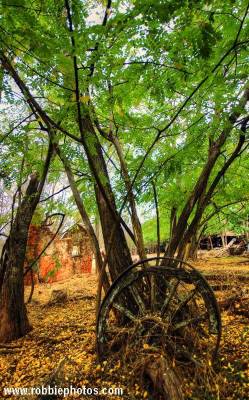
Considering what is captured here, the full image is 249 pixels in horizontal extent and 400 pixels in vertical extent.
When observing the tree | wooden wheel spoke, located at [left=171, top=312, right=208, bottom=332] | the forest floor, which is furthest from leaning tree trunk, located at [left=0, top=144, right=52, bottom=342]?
wooden wheel spoke, located at [left=171, top=312, right=208, bottom=332]

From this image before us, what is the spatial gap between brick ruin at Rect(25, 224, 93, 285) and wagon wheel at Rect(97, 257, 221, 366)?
787cm

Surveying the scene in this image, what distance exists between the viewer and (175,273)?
304 centimetres

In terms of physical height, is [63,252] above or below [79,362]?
above

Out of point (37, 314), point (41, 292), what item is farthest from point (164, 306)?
point (41, 292)

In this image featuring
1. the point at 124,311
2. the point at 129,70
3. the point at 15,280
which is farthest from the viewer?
the point at 15,280

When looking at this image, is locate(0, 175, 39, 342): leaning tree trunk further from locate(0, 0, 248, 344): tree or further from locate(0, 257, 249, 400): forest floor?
locate(0, 0, 248, 344): tree

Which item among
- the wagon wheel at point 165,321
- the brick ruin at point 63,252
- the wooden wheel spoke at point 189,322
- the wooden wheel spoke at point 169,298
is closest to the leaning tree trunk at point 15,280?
the wagon wheel at point 165,321

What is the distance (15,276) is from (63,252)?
874cm

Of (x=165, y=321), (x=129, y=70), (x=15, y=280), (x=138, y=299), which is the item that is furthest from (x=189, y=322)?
(x=15, y=280)

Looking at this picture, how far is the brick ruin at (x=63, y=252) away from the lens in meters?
11.1

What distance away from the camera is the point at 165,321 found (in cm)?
312

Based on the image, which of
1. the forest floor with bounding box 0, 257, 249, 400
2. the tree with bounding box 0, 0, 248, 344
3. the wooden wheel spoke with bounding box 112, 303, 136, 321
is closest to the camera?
the tree with bounding box 0, 0, 248, 344

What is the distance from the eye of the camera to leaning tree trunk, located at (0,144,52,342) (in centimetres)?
454

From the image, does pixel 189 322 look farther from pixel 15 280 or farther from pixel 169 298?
pixel 15 280
